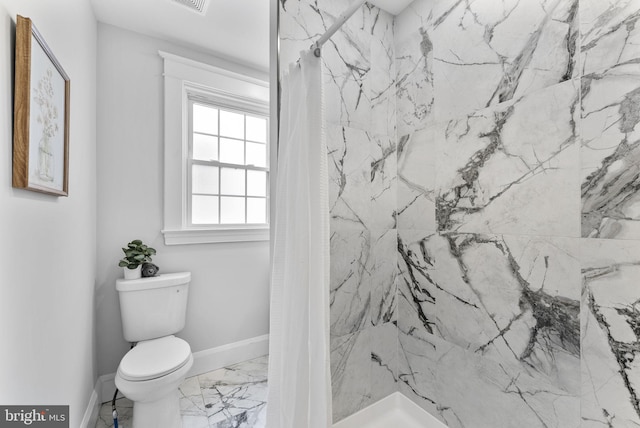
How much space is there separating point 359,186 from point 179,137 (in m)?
1.48

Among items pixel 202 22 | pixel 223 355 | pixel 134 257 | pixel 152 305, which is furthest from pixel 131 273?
pixel 202 22

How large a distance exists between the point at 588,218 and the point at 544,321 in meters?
0.41

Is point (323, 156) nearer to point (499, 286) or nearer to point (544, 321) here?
point (499, 286)

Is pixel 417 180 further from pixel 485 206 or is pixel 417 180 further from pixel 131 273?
pixel 131 273

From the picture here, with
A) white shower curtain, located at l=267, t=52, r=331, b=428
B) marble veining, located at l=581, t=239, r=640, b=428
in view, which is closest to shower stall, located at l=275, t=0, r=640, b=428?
marble veining, located at l=581, t=239, r=640, b=428

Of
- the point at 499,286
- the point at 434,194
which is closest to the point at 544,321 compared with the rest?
the point at 499,286

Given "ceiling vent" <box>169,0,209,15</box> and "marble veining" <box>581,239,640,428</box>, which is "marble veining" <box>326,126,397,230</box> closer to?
"marble veining" <box>581,239,640,428</box>

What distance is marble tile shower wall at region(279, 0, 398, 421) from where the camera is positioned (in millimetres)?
1442

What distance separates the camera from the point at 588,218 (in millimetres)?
975

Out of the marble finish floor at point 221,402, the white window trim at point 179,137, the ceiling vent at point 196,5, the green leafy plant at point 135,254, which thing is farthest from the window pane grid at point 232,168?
the marble finish floor at point 221,402

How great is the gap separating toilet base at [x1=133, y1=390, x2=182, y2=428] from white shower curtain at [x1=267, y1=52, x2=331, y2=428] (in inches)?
31.5

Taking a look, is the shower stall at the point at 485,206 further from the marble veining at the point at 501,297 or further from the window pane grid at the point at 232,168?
the window pane grid at the point at 232,168

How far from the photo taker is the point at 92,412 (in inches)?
64.4

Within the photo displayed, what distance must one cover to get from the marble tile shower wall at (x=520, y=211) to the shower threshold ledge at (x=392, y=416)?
72 millimetres
